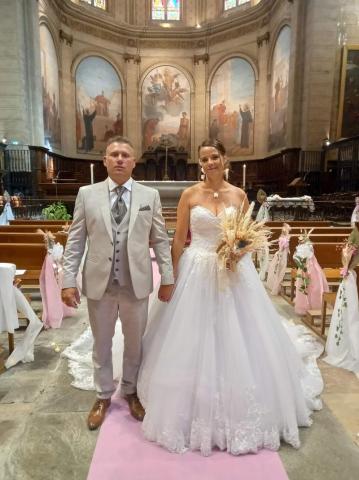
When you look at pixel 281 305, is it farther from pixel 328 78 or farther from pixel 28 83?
pixel 28 83

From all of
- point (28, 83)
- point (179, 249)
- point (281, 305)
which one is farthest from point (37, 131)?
point (179, 249)

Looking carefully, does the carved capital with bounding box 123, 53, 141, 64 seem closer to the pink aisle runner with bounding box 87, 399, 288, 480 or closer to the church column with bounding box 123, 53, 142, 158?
the church column with bounding box 123, 53, 142, 158

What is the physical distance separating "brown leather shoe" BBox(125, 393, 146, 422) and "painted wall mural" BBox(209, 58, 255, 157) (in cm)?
1716

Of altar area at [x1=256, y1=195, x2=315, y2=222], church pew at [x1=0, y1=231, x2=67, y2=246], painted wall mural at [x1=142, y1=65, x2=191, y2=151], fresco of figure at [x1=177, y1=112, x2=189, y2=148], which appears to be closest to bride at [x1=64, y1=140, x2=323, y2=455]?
church pew at [x1=0, y1=231, x2=67, y2=246]

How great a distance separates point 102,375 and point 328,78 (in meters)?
14.9

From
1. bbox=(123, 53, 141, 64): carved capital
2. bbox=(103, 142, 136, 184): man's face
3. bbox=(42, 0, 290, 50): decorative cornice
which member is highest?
bbox=(42, 0, 290, 50): decorative cornice

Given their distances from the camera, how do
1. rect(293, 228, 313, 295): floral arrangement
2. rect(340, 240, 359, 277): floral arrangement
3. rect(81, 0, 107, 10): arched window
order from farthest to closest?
rect(81, 0, 107, 10): arched window, rect(293, 228, 313, 295): floral arrangement, rect(340, 240, 359, 277): floral arrangement

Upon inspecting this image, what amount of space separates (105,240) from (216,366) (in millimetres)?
1050

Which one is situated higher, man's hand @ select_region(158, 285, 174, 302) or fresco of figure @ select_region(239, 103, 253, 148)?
fresco of figure @ select_region(239, 103, 253, 148)

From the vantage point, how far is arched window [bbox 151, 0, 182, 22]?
2044 centimetres

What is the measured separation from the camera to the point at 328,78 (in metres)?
13.8

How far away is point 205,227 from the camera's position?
2.48m

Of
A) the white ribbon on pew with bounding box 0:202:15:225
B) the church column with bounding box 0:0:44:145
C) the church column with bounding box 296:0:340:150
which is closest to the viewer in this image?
the white ribbon on pew with bounding box 0:202:15:225

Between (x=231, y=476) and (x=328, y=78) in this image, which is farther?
(x=328, y=78)
